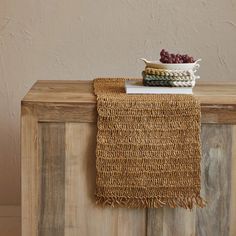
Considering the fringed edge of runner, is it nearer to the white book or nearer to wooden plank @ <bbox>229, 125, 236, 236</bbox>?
wooden plank @ <bbox>229, 125, 236, 236</bbox>

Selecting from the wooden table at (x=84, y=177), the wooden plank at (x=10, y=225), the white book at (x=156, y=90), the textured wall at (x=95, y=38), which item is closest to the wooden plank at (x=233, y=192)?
the wooden table at (x=84, y=177)

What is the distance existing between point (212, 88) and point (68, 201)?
19.3 inches

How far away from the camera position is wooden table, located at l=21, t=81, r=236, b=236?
1.31 meters

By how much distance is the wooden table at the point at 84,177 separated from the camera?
1314mm

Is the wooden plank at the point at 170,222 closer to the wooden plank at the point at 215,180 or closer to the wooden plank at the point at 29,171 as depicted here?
the wooden plank at the point at 215,180

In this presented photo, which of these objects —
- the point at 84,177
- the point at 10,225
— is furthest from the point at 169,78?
the point at 10,225

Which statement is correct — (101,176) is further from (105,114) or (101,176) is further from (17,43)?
(17,43)

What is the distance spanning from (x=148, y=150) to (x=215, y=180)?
6.9 inches

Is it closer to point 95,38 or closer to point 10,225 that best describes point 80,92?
point 95,38

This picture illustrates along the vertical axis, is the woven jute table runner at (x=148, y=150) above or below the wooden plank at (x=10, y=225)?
above

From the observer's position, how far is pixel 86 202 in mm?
1343

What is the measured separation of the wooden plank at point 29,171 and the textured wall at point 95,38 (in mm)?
613

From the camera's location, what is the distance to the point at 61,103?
1310 mm

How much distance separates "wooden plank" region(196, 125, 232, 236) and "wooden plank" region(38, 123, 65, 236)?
1.04 ft
